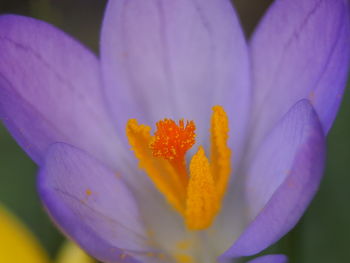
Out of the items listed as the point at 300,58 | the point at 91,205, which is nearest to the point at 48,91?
the point at 91,205

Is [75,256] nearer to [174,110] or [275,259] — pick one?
[174,110]

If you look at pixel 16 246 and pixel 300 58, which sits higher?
pixel 300 58

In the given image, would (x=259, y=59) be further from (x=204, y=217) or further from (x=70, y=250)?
(x=70, y=250)

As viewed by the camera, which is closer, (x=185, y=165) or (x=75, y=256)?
(x=185, y=165)

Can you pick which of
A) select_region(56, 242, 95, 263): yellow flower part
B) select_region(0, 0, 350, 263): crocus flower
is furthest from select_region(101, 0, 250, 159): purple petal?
select_region(56, 242, 95, 263): yellow flower part

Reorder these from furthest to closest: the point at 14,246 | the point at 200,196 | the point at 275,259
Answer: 1. the point at 14,246
2. the point at 200,196
3. the point at 275,259

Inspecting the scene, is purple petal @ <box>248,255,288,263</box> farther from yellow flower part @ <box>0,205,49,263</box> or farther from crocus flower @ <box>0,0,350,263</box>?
yellow flower part @ <box>0,205,49,263</box>

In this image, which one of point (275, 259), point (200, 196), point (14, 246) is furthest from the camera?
point (14, 246)

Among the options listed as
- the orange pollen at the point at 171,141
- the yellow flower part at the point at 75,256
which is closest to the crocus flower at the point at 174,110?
the orange pollen at the point at 171,141
